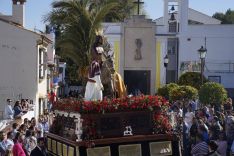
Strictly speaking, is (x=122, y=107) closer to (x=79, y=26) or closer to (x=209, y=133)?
(x=209, y=133)

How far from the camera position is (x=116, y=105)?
12539 mm

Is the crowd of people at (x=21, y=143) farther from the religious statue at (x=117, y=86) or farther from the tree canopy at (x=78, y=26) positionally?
the tree canopy at (x=78, y=26)

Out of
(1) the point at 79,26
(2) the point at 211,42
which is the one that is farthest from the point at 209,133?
(2) the point at 211,42

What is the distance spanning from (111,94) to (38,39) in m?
14.7

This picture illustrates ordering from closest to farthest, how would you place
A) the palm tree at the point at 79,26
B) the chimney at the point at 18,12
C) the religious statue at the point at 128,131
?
1. the religious statue at the point at 128,131
2. the palm tree at the point at 79,26
3. the chimney at the point at 18,12

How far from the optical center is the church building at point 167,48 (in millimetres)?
41938

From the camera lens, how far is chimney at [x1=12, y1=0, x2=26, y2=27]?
31766 millimetres

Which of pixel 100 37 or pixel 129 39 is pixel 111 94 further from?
pixel 129 39

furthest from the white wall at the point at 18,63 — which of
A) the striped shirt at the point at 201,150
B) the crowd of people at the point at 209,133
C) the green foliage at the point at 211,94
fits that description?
the striped shirt at the point at 201,150

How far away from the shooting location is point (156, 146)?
42.2 feet

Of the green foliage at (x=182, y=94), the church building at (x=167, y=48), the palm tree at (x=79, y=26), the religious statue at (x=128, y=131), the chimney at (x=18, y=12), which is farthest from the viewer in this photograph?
the church building at (x=167, y=48)

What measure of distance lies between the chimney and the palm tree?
556 cm

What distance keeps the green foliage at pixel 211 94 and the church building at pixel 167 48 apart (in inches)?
514

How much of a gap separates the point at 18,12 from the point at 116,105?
834 inches
